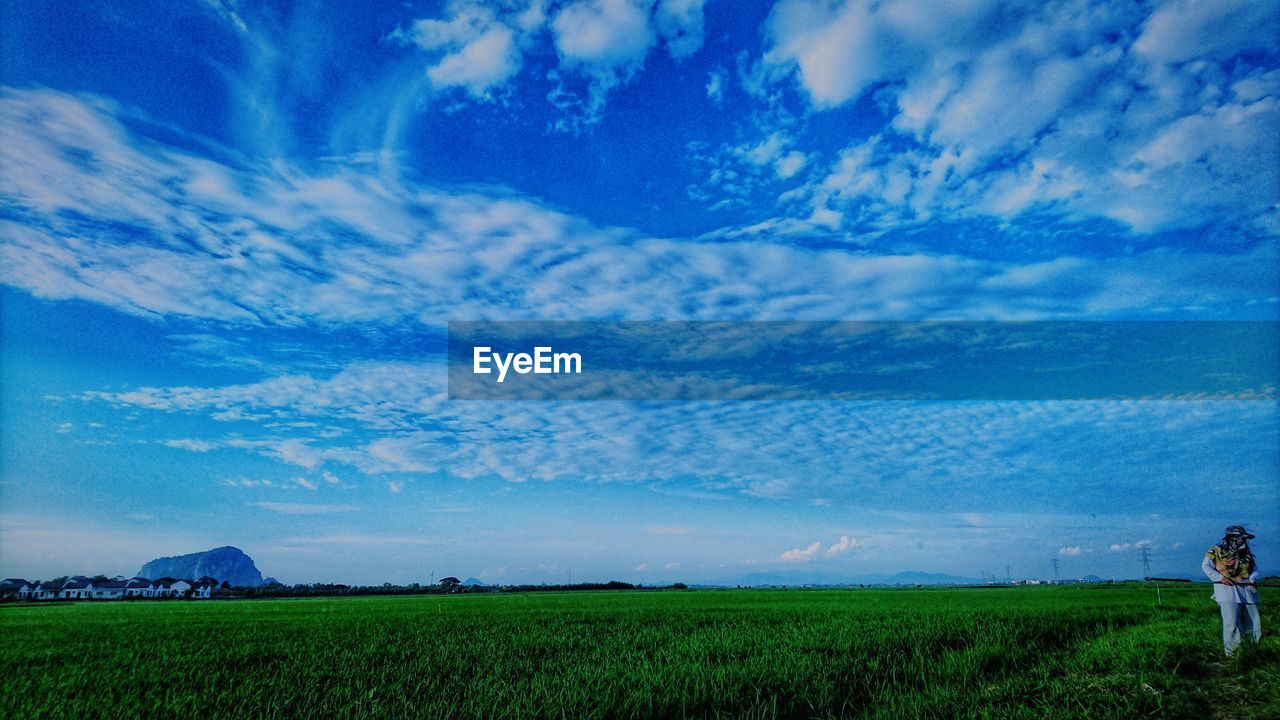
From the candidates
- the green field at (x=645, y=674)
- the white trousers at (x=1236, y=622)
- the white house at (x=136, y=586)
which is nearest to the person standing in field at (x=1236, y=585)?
the white trousers at (x=1236, y=622)

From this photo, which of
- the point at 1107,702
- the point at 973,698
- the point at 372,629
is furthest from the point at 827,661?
the point at 372,629

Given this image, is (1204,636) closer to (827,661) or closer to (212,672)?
(827,661)

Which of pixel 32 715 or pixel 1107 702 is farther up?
pixel 32 715

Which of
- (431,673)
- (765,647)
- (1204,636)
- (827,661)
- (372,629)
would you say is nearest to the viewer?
(431,673)

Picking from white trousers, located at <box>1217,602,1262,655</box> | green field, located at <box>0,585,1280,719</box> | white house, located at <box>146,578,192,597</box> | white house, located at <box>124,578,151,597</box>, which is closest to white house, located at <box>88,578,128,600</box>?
white house, located at <box>124,578,151,597</box>

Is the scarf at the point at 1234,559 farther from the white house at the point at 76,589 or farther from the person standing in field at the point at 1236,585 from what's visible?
the white house at the point at 76,589

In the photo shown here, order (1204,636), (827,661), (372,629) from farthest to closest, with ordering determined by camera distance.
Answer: (372,629) < (1204,636) < (827,661)

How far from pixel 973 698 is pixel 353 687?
7.94 meters

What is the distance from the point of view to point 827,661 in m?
9.76

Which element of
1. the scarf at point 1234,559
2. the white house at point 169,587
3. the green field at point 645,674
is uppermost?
the scarf at point 1234,559

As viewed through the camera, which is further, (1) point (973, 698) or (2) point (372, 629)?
(2) point (372, 629)

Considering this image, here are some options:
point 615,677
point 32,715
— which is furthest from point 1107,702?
point 32,715

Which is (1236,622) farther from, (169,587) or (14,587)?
(14,587)

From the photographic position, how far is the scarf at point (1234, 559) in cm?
1145
